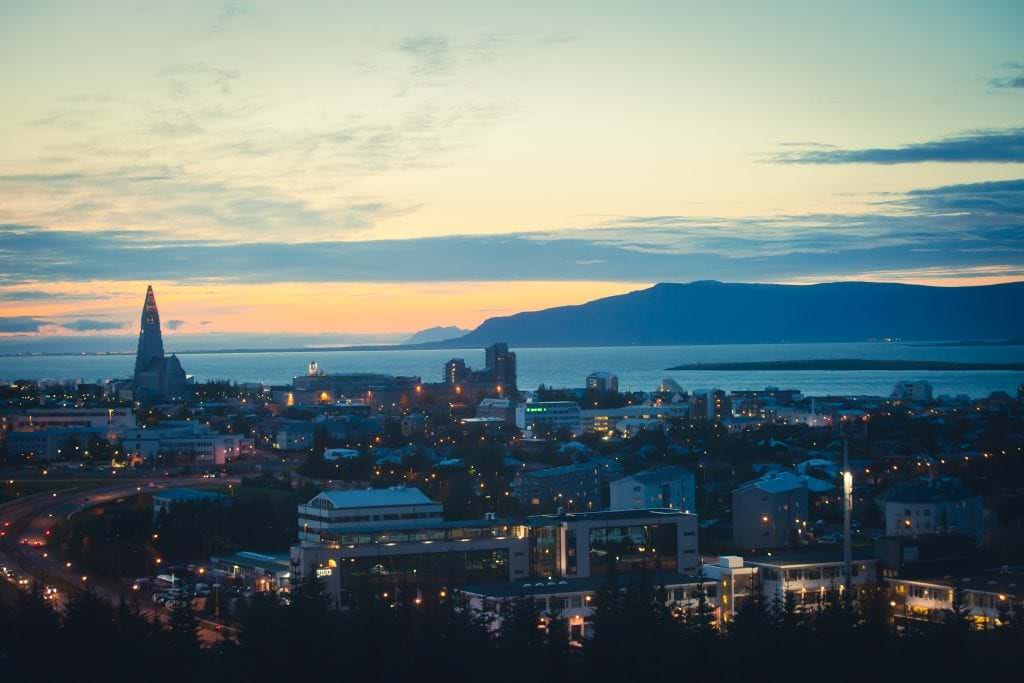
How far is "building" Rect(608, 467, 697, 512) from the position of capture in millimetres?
18672

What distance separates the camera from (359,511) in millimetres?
13812

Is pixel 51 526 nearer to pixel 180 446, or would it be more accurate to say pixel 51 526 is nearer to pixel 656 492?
pixel 656 492

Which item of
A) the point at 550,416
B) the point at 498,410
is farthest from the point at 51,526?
the point at 498,410

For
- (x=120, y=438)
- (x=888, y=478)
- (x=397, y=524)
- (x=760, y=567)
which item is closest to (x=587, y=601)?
(x=760, y=567)

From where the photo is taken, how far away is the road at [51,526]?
536 inches

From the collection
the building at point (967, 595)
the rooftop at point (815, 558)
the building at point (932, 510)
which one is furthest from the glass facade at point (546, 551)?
the building at point (932, 510)

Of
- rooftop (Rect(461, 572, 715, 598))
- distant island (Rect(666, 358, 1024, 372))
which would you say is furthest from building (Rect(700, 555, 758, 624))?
distant island (Rect(666, 358, 1024, 372))

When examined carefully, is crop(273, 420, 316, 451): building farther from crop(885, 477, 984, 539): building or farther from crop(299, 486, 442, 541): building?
crop(885, 477, 984, 539): building

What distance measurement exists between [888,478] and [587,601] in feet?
39.5

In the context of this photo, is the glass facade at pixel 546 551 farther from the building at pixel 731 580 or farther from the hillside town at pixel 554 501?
the building at pixel 731 580

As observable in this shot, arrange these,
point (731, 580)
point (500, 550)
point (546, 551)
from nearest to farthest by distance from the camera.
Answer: point (731, 580) < point (500, 550) < point (546, 551)

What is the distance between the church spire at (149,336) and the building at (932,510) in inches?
1471

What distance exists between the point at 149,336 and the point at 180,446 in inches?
831

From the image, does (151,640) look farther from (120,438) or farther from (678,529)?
(120,438)
